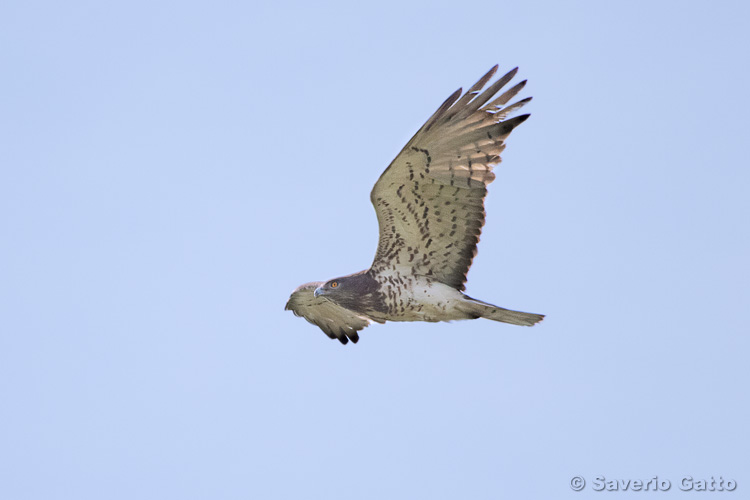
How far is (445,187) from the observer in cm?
1116

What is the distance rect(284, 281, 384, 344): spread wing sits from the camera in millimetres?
13594

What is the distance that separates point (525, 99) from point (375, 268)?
2806 millimetres

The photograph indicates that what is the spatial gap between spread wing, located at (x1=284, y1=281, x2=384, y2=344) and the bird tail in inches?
93.1

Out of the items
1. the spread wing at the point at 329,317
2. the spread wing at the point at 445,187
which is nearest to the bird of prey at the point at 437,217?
the spread wing at the point at 445,187

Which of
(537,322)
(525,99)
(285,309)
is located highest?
(525,99)

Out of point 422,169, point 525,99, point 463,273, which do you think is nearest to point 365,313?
point 463,273

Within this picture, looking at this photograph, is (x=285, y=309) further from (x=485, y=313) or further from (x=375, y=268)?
A: (x=485, y=313)

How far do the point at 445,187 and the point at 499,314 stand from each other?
160 centimetres

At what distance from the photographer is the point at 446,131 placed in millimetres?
10820

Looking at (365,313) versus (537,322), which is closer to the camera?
(537,322)

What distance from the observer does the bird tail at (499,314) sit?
11.1 meters

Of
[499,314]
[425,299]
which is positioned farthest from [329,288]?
[499,314]

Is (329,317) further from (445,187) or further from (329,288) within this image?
(445,187)

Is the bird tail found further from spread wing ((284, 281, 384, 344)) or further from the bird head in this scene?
spread wing ((284, 281, 384, 344))
